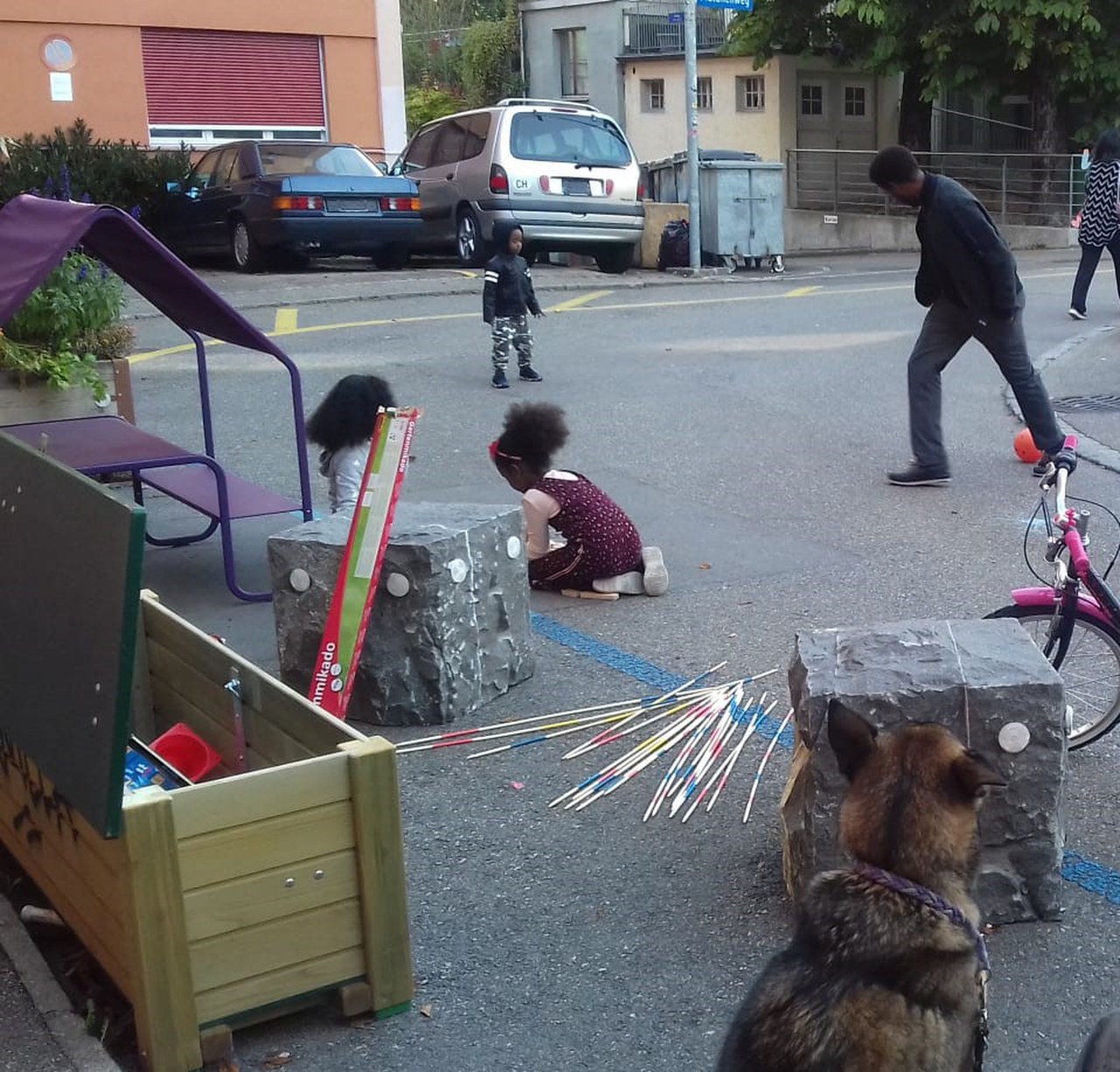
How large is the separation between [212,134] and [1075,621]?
20565 millimetres

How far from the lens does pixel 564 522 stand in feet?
21.2

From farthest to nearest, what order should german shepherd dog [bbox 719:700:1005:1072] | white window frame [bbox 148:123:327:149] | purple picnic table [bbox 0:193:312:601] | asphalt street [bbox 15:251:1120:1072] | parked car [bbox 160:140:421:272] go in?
white window frame [bbox 148:123:327:149], parked car [bbox 160:140:421:272], purple picnic table [bbox 0:193:312:601], asphalt street [bbox 15:251:1120:1072], german shepherd dog [bbox 719:700:1005:1072]

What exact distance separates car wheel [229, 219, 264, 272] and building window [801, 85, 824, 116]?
17.2 m

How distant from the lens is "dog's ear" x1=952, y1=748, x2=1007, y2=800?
273 centimetres

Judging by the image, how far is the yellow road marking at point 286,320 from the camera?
46.9ft

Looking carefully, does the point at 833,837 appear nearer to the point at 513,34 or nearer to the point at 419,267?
the point at 419,267

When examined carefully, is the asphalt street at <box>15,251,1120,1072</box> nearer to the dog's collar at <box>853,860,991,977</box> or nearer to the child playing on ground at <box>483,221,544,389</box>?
the child playing on ground at <box>483,221,544,389</box>

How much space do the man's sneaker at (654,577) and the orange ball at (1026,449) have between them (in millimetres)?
3186

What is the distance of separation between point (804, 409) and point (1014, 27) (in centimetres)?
1675

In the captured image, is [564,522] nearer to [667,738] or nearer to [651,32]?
[667,738]

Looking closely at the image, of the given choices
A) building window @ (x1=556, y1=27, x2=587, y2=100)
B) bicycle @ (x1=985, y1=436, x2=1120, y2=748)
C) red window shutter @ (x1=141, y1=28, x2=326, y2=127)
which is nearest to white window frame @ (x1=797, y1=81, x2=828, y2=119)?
building window @ (x1=556, y1=27, x2=587, y2=100)

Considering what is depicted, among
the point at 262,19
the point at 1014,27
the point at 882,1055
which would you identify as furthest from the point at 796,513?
the point at 1014,27

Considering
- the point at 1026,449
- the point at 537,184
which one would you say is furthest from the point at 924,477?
the point at 537,184

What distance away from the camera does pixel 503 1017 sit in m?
3.49
